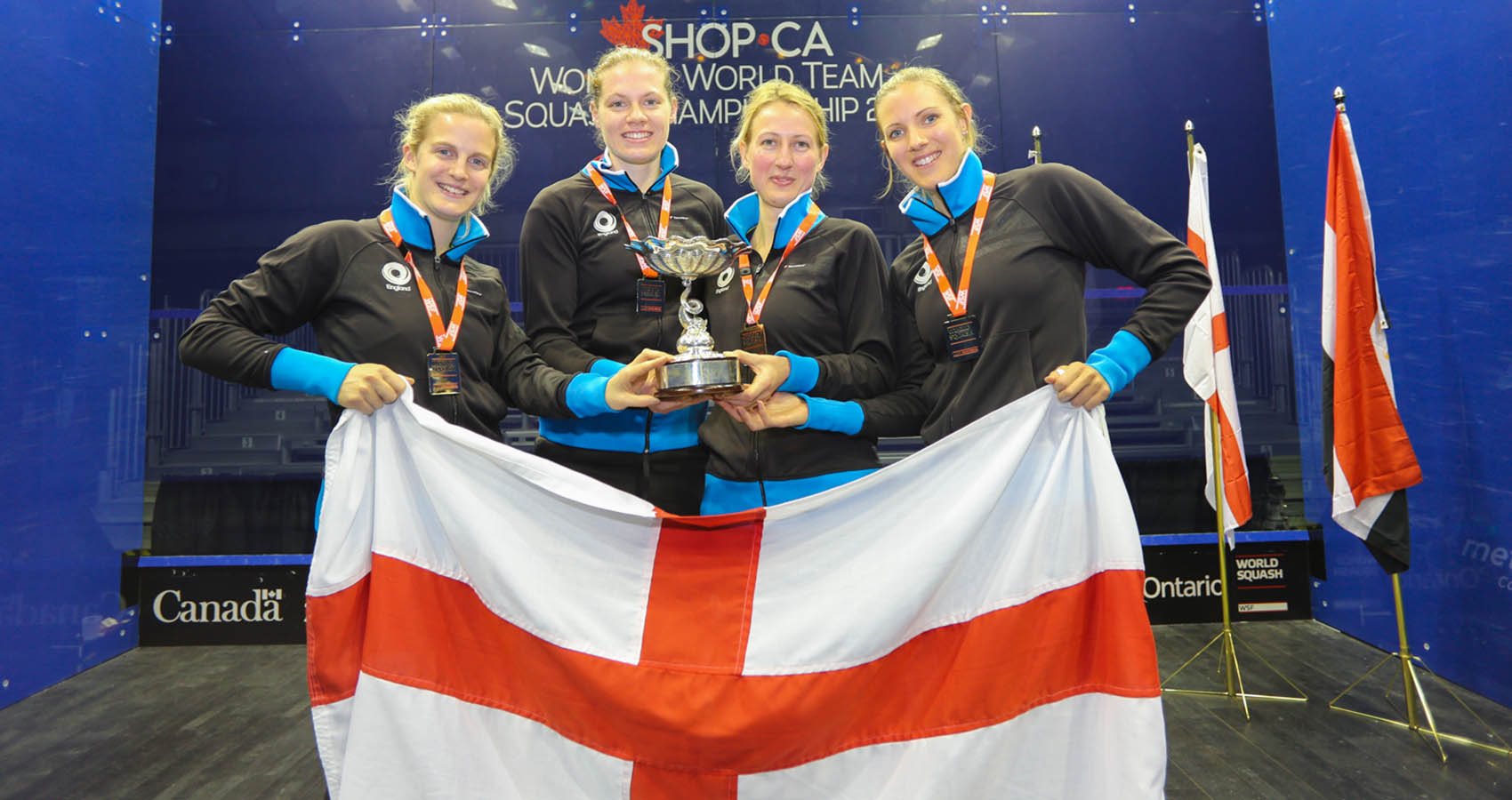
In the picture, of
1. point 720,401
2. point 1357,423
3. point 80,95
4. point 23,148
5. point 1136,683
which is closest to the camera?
point 1136,683

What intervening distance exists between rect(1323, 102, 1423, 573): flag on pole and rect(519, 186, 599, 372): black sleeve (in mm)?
2757

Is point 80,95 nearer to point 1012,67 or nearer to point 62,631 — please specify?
point 62,631

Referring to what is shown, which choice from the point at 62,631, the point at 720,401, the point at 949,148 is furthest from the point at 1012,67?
the point at 62,631

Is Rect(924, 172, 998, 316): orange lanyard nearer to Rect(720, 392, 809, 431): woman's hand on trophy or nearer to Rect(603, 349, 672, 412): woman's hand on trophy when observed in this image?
Rect(720, 392, 809, 431): woman's hand on trophy

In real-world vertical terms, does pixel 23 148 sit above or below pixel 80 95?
below

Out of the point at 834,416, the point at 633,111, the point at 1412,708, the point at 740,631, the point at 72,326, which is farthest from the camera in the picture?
the point at 72,326

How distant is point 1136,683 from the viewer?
138 cm

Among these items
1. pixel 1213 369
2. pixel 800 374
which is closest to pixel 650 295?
pixel 800 374

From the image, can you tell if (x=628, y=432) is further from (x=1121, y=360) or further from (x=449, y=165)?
(x=1121, y=360)

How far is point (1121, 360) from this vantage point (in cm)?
157

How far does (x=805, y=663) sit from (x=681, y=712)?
0.22 m

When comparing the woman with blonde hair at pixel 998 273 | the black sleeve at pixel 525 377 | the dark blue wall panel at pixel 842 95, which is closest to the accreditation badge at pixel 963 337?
the woman with blonde hair at pixel 998 273

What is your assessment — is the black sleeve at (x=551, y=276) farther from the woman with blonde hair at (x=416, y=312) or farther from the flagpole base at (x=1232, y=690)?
the flagpole base at (x=1232, y=690)

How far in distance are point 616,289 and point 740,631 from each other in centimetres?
90
